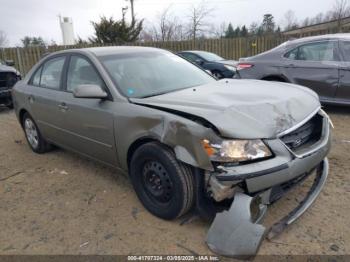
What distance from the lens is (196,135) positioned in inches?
97.3

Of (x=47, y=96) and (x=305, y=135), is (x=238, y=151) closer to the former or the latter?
(x=305, y=135)

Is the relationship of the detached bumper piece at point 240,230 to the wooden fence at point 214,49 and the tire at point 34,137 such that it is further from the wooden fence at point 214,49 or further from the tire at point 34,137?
the wooden fence at point 214,49

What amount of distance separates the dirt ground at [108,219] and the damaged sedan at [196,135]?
185 mm

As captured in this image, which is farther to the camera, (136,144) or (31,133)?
(31,133)

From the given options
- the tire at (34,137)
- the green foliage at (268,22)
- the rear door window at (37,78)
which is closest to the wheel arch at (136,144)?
the tire at (34,137)

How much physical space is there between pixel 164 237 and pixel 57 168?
Result: 2.35 metres

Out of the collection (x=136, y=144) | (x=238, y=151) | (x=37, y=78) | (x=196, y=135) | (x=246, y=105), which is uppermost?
(x=37, y=78)

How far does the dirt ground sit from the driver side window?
3.92 feet

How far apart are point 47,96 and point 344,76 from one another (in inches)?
202

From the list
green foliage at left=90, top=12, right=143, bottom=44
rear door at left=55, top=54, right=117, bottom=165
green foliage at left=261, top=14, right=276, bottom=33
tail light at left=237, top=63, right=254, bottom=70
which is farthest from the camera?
green foliage at left=261, top=14, right=276, bottom=33

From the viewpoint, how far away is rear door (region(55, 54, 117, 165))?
11.1 feet

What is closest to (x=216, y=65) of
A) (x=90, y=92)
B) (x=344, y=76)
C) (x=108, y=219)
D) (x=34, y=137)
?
(x=344, y=76)

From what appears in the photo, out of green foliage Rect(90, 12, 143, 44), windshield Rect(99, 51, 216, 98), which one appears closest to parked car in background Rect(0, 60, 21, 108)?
windshield Rect(99, 51, 216, 98)

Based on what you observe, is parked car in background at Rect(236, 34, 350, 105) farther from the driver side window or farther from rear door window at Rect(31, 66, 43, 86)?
rear door window at Rect(31, 66, 43, 86)
